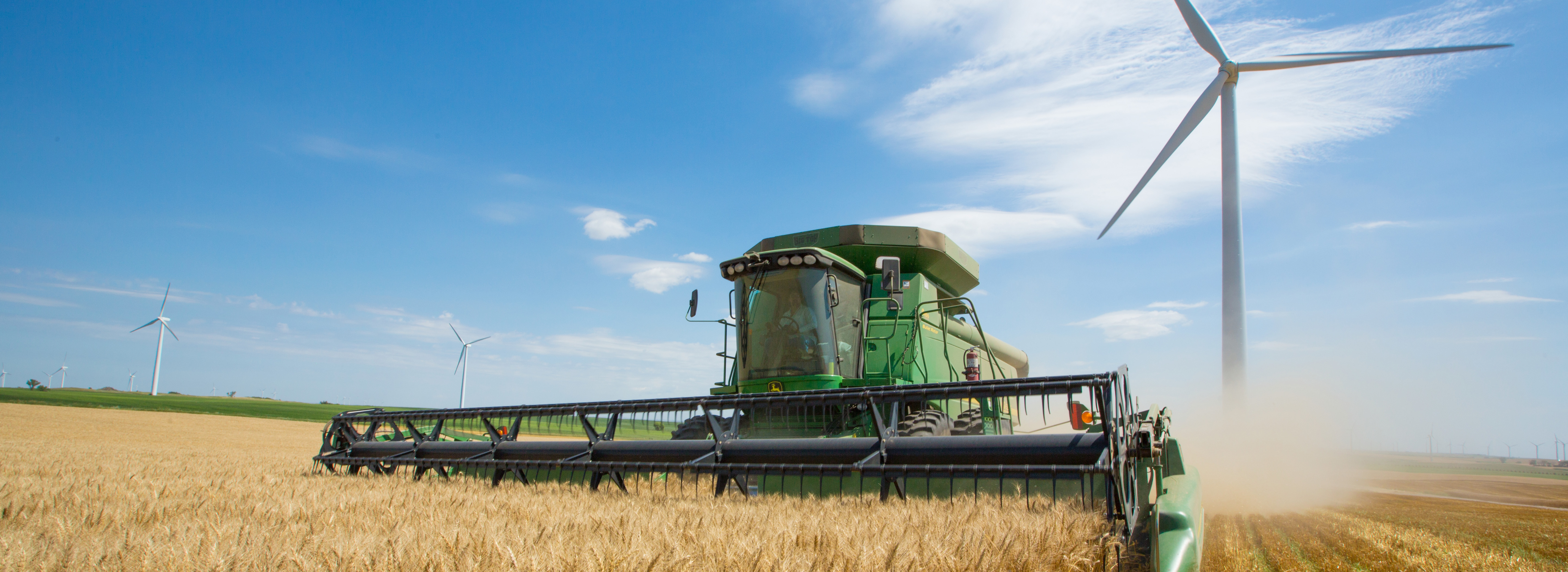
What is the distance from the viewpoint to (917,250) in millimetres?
9383

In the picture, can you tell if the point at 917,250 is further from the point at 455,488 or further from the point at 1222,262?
the point at 1222,262

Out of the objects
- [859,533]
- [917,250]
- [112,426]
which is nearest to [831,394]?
[859,533]

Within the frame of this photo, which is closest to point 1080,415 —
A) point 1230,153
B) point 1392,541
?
point 1392,541

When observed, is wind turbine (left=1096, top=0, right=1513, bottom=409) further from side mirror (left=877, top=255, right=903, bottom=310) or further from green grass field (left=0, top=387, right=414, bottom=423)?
green grass field (left=0, top=387, right=414, bottom=423)

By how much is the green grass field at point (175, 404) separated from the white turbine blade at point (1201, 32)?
41.5m

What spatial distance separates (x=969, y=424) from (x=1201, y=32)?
17489 mm

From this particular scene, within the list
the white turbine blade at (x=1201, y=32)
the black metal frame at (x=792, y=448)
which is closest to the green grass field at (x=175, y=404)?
the black metal frame at (x=792, y=448)

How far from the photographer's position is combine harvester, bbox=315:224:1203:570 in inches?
151

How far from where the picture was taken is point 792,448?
184 inches

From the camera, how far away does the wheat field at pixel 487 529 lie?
1860 mm

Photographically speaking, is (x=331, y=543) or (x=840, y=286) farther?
(x=840, y=286)

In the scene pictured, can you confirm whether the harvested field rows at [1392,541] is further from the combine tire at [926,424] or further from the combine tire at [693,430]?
the combine tire at [693,430]

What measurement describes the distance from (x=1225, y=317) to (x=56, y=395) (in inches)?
2566

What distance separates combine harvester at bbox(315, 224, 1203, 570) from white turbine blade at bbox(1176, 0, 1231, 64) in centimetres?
1287
